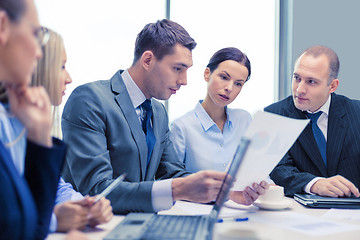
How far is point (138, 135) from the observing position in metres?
1.59

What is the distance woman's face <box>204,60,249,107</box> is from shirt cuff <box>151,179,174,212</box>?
1085 mm

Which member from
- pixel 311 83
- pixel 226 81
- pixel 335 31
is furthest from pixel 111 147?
pixel 335 31

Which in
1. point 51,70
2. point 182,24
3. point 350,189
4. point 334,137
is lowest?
point 350,189

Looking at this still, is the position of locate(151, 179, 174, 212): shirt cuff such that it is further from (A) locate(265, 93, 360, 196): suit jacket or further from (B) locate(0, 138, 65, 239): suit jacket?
(A) locate(265, 93, 360, 196): suit jacket

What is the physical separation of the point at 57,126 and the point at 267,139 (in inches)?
25.4

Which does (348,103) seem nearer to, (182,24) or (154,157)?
(154,157)

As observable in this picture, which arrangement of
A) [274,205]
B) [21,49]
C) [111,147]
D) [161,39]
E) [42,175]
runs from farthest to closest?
1. [161,39]
2. [111,147]
3. [274,205]
4. [42,175]
5. [21,49]

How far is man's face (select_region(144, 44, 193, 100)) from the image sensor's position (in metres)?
1.83

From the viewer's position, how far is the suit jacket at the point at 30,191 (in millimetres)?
772

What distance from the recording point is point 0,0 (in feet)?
2.56

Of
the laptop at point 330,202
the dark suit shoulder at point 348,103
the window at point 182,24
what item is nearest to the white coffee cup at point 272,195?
the laptop at point 330,202

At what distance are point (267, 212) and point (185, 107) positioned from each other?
2275 millimetres

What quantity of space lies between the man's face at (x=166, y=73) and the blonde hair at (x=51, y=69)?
2.69 feet

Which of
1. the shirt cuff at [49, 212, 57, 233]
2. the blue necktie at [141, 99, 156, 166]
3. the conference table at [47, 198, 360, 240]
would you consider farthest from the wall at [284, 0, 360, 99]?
the shirt cuff at [49, 212, 57, 233]
